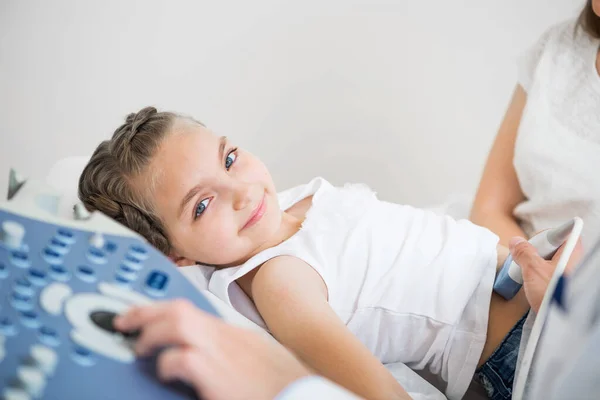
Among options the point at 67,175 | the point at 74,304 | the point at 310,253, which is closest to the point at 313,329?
the point at 310,253

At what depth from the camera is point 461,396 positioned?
714 millimetres

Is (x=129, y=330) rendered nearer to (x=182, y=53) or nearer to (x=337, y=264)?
(x=337, y=264)

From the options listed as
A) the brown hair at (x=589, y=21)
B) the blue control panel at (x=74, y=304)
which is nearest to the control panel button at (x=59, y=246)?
the blue control panel at (x=74, y=304)

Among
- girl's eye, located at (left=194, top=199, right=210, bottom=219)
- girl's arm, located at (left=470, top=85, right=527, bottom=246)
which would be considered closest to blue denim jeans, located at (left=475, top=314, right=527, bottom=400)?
girl's arm, located at (left=470, top=85, right=527, bottom=246)

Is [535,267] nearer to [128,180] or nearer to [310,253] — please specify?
[310,253]

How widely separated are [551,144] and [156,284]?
0.70 meters

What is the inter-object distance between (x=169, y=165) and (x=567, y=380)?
0.52 m

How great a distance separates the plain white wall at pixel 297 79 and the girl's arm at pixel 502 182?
0.31 m

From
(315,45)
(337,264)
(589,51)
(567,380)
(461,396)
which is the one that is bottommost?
(461,396)

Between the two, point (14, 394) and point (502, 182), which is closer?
point (14, 394)

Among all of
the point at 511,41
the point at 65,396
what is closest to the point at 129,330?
the point at 65,396

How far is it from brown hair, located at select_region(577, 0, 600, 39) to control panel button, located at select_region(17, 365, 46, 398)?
0.93 meters

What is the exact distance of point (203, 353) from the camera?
1.11ft

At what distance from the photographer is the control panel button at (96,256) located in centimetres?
41
